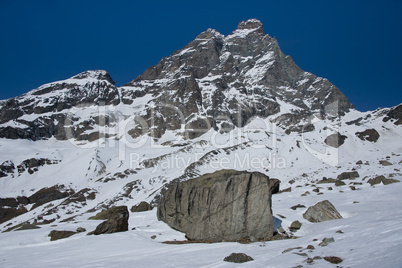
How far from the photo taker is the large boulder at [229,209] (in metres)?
17.5

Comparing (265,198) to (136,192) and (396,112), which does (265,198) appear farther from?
(396,112)

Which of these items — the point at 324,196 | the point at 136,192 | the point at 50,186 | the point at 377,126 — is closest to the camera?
the point at 324,196

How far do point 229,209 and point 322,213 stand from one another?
6.31 metres

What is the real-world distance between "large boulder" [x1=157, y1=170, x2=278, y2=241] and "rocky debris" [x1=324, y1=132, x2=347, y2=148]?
84101 mm

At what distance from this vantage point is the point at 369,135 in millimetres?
97750

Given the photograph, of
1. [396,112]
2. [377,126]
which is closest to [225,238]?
[377,126]

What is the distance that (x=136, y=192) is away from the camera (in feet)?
257

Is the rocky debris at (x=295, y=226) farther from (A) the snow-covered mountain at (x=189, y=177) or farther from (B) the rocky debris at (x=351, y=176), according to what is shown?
(B) the rocky debris at (x=351, y=176)

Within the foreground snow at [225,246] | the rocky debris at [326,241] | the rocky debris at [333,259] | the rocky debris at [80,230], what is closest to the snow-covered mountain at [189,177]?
the foreground snow at [225,246]

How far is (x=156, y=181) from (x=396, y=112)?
9720cm

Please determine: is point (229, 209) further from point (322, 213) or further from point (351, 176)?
point (351, 176)

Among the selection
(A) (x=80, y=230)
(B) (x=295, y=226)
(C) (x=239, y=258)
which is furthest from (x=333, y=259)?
(A) (x=80, y=230)

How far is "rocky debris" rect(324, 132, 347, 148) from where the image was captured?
9344cm

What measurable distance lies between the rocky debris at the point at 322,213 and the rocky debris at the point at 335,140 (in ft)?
267
